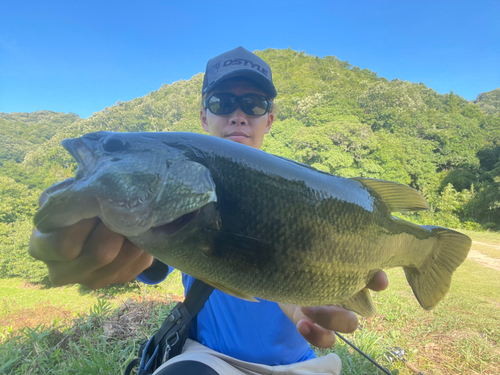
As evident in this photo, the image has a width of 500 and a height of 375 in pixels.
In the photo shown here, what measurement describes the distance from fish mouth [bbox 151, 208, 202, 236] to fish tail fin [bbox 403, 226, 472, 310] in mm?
1259

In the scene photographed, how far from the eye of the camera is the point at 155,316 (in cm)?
377

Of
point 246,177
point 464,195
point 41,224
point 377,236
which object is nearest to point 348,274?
point 377,236

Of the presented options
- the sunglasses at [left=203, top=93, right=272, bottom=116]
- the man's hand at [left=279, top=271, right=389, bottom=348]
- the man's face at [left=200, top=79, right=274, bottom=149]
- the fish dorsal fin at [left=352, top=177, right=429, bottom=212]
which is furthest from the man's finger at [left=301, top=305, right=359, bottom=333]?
the sunglasses at [left=203, top=93, right=272, bottom=116]

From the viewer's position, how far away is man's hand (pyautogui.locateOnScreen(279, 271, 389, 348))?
1289 mm

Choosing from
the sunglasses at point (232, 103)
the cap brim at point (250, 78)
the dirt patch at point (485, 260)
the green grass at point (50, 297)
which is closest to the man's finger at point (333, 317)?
the sunglasses at point (232, 103)

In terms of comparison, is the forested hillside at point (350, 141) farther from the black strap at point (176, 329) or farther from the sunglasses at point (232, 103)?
the black strap at point (176, 329)

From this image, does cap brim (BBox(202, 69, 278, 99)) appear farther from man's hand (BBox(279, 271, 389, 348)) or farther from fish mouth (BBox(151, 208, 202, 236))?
man's hand (BBox(279, 271, 389, 348))

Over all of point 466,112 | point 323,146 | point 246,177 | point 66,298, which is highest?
point 466,112

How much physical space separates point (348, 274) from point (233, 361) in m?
1.11

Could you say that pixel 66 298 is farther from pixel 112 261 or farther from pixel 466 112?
pixel 466 112

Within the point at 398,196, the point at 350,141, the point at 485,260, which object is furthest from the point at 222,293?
the point at 350,141

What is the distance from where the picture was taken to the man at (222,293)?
1.00 metres

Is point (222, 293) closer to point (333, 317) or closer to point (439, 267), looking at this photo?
point (333, 317)

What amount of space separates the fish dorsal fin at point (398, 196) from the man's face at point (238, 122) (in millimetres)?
1778
